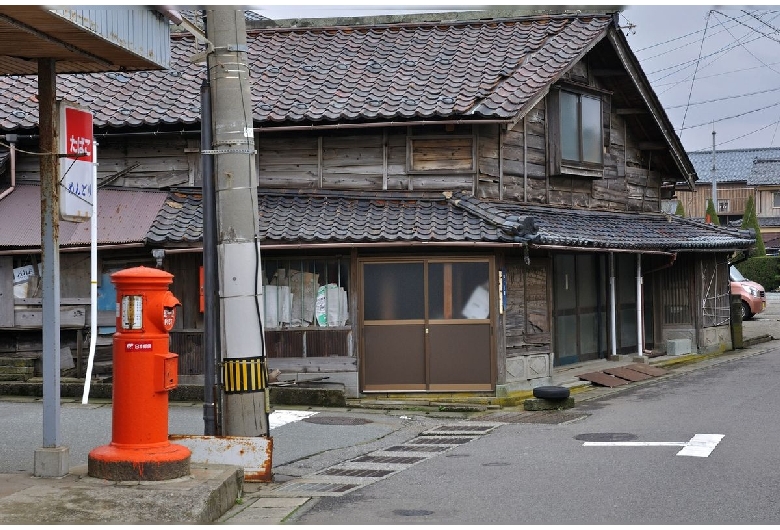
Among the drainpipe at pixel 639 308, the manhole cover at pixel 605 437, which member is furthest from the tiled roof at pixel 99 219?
the drainpipe at pixel 639 308

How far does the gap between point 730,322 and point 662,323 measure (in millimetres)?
3023

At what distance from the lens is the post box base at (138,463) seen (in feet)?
27.0

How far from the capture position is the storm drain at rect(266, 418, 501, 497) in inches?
374

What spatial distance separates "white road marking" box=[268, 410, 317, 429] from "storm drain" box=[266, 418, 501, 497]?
5.97 ft

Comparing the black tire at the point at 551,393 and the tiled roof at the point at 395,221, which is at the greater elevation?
the tiled roof at the point at 395,221

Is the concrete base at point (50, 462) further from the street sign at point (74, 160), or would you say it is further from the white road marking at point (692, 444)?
the white road marking at point (692, 444)

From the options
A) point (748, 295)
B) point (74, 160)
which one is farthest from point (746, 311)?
point (74, 160)

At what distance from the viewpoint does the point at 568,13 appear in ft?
68.5

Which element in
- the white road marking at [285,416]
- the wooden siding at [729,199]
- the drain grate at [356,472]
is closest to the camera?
the drain grate at [356,472]

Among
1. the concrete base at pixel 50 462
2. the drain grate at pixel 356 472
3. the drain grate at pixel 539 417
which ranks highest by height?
the concrete base at pixel 50 462

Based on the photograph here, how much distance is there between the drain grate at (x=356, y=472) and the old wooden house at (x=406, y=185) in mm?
6052

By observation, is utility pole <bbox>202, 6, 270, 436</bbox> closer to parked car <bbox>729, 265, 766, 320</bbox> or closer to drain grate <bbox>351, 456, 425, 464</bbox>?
drain grate <bbox>351, 456, 425, 464</bbox>

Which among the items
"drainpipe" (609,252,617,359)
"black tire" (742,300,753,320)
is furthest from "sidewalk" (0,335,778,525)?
"black tire" (742,300,753,320)

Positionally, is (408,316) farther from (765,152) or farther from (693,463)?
(765,152)
